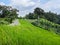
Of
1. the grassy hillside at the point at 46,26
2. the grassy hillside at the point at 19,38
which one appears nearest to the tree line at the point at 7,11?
the grassy hillside at the point at 46,26

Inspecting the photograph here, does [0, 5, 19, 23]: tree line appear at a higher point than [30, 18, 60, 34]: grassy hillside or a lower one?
higher

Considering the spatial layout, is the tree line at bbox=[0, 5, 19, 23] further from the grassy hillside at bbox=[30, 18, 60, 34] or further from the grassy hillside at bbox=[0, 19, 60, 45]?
the grassy hillside at bbox=[0, 19, 60, 45]

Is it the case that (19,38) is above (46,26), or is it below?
above

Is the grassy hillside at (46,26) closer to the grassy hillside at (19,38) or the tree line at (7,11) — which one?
the tree line at (7,11)

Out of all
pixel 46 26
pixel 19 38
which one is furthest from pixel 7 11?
pixel 19 38

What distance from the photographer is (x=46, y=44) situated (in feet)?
129

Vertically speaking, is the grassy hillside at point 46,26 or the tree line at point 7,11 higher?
the tree line at point 7,11

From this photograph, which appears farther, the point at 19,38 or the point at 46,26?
the point at 46,26

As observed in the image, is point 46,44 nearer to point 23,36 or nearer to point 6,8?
point 23,36

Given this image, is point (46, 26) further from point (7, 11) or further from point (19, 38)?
point (19, 38)

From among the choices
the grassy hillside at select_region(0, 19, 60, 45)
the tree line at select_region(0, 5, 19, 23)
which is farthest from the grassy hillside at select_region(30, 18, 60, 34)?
the grassy hillside at select_region(0, 19, 60, 45)

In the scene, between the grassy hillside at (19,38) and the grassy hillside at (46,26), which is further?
the grassy hillside at (46,26)

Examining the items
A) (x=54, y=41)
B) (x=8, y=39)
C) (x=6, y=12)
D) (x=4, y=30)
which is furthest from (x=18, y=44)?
(x=6, y=12)

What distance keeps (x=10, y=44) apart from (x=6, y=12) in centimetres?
3521
